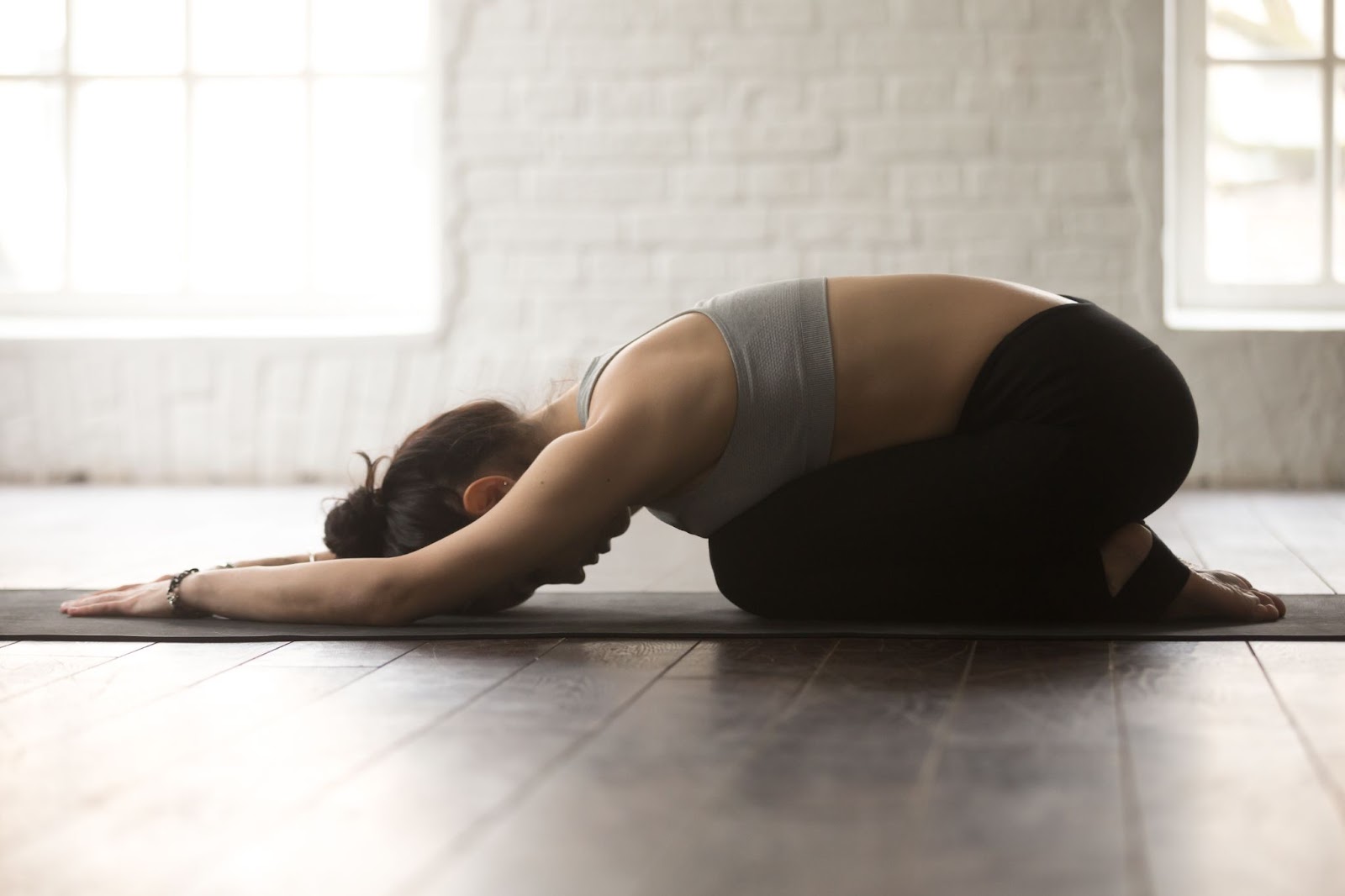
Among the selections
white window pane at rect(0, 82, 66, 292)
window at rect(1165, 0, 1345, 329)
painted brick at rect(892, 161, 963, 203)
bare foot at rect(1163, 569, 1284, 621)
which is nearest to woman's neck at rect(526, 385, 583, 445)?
bare foot at rect(1163, 569, 1284, 621)

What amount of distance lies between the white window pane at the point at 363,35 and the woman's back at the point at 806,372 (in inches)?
151

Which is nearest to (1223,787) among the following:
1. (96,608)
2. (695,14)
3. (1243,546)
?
(96,608)

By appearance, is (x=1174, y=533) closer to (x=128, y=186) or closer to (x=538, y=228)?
(x=538, y=228)

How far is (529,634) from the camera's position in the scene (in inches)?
76.4

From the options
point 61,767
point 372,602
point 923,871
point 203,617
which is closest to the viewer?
point 923,871

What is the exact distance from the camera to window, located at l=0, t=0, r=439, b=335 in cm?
539

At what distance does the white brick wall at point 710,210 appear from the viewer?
15.7 ft

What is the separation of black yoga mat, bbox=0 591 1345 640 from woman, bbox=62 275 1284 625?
0.04 metres

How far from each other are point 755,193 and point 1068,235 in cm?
109

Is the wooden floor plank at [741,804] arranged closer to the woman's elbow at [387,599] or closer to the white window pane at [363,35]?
the woman's elbow at [387,599]

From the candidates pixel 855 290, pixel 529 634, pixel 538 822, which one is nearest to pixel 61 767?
pixel 538 822

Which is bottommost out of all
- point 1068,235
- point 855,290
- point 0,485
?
point 0,485

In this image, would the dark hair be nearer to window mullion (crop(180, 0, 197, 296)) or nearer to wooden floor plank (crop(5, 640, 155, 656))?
wooden floor plank (crop(5, 640, 155, 656))

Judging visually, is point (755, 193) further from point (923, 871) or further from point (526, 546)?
point (923, 871)
